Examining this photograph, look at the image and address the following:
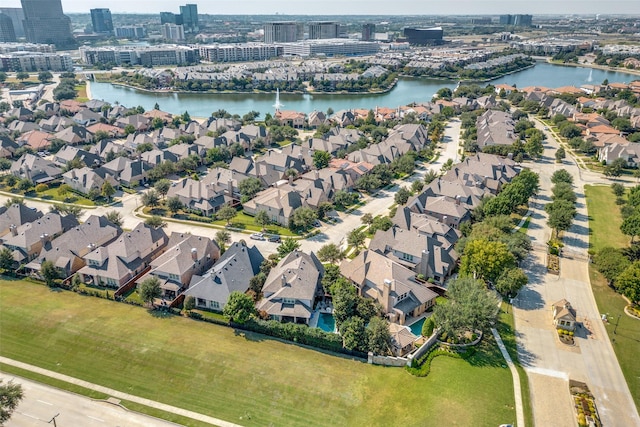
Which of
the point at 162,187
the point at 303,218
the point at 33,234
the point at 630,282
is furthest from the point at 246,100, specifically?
the point at 630,282

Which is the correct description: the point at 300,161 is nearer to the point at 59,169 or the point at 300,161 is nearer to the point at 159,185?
the point at 159,185

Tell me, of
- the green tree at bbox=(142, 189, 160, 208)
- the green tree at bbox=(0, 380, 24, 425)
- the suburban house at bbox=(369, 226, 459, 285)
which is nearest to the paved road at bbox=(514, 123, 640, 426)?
the suburban house at bbox=(369, 226, 459, 285)

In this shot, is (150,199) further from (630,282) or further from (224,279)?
(630,282)

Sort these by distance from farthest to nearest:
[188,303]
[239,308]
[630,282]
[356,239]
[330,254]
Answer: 1. [356,239]
2. [330,254]
3. [630,282]
4. [188,303]
5. [239,308]

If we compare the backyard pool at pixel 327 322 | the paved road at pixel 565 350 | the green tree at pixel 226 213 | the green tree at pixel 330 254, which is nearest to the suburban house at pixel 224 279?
the green tree at pixel 330 254

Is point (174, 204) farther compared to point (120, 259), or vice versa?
point (174, 204)

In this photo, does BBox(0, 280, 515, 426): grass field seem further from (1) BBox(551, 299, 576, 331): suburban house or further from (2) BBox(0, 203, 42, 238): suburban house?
(2) BBox(0, 203, 42, 238): suburban house

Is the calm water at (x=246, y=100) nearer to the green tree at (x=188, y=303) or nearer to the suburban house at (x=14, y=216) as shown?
the suburban house at (x=14, y=216)
